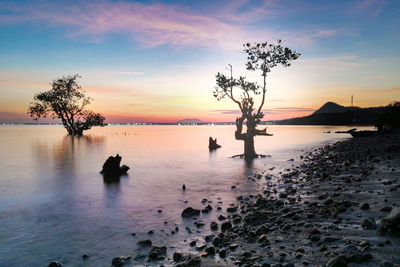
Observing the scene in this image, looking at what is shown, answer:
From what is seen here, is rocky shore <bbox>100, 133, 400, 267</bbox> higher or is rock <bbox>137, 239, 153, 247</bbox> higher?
rocky shore <bbox>100, 133, 400, 267</bbox>

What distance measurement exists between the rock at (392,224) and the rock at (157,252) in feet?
19.1

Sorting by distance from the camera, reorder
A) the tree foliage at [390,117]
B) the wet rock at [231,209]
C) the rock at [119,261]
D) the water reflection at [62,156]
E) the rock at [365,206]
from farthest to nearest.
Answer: the tree foliage at [390,117]
the water reflection at [62,156]
the wet rock at [231,209]
the rock at [365,206]
the rock at [119,261]

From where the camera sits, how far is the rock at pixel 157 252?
26.1 feet

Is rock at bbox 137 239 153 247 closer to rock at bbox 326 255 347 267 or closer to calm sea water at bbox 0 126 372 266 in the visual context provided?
calm sea water at bbox 0 126 372 266

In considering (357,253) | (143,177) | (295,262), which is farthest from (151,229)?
(143,177)

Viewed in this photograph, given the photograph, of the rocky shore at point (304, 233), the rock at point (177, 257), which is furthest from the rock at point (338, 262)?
the rock at point (177, 257)

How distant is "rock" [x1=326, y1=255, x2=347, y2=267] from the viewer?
557 centimetres

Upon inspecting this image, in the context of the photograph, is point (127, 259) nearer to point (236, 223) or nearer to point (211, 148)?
point (236, 223)

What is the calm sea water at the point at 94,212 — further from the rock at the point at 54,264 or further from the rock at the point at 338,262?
the rock at the point at 338,262

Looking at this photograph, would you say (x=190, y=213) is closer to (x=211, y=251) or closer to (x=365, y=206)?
(x=211, y=251)

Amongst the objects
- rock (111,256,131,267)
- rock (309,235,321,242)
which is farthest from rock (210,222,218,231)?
rock (309,235,321,242)

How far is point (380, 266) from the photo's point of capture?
17.4 feet

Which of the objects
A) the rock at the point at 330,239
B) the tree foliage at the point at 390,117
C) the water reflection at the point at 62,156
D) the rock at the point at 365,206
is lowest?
the water reflection at the point at 62,156

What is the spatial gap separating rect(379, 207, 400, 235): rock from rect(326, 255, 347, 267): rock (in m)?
1.76
